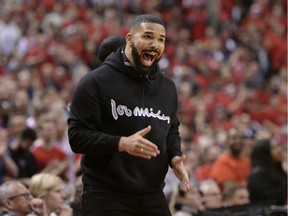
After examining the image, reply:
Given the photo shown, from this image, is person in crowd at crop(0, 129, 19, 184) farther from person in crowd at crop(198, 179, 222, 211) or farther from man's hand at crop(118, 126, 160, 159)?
man's hand at crop(118, 126, 160, 159)

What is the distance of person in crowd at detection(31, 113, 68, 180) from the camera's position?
9812 mm

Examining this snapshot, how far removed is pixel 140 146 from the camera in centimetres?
478

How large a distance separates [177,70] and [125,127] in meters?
13.1

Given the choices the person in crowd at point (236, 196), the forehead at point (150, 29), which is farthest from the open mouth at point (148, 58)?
the person in crowd at point (236, 196)

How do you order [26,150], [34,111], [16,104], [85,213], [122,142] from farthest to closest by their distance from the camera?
[34,111], [16,104], [26,150], [85,213], [122,142]

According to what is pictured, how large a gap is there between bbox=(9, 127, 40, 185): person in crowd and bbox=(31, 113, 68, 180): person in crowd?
1.00 feet

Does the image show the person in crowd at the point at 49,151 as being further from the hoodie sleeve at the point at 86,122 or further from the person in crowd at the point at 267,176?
the hoodie sleeve at the point at 86,122

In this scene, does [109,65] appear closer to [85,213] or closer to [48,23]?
[85,213]

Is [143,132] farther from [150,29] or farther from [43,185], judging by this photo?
[43,185]

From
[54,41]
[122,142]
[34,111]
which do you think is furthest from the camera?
[54,41]

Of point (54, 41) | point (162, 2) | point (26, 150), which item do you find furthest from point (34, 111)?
point (162, 2)

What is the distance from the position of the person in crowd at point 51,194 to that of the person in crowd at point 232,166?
10.6ft

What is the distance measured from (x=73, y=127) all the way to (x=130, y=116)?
33 centimetres

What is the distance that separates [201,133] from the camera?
14812mm
